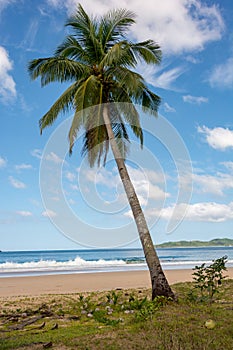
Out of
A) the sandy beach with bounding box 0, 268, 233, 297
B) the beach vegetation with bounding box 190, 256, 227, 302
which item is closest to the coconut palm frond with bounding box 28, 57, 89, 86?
the beach vegetation with bounding box 190, 256, 227, 302

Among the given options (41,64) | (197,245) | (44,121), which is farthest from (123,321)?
(197,245)

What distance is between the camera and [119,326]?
6.29 meters

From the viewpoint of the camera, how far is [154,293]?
28.2 ft

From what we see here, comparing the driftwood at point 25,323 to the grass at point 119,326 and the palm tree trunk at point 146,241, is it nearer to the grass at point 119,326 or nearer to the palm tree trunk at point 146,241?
the grass at point 119,326

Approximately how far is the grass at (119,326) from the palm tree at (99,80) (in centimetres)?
336

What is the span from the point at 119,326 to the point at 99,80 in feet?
22.1

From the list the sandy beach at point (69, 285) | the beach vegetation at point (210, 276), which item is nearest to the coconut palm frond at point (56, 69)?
the beach vegetation at point (210, 276)

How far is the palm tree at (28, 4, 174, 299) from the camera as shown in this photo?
9.98 metres

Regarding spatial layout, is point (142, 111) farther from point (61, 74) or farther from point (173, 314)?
point (173, 314)

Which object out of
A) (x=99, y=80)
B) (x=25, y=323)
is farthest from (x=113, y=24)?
(x=25, y=323)

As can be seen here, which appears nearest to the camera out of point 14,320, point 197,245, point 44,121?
point 14,320

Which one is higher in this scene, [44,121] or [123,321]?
[44,121]

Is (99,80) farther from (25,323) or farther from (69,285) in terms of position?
(69,285)

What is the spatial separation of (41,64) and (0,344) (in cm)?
775
